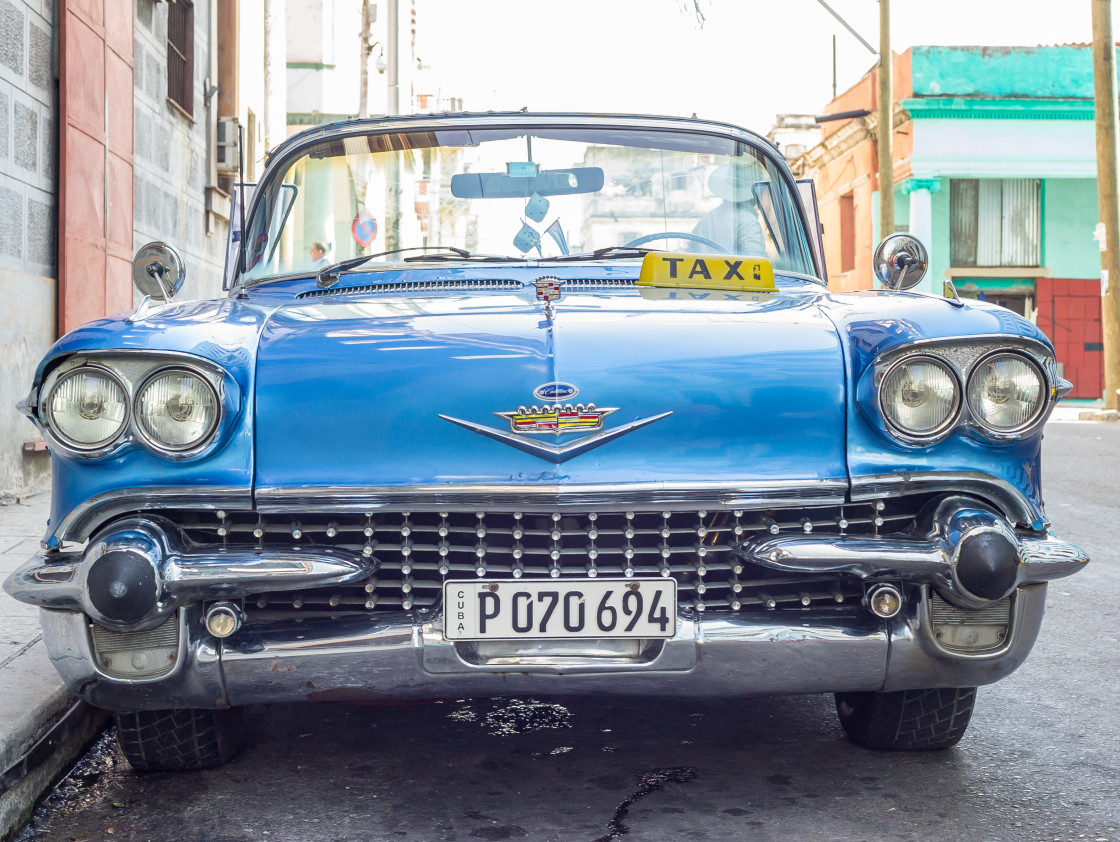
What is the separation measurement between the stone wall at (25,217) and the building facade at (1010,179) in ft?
61.1

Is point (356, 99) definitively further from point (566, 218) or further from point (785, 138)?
point (566, 218)

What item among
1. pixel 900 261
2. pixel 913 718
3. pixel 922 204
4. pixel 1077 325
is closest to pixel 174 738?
pixel 913 718

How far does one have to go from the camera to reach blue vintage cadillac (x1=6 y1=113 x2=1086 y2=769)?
2604 millimetres

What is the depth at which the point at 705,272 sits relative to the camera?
137 inches

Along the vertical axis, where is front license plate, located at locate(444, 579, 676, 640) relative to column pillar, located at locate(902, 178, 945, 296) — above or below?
below

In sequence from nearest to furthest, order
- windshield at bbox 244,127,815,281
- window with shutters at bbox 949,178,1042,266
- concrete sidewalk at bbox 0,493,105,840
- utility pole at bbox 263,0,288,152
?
concrete sidewalk at bbox 0,493,105,840
windshield at bbox 244,127,815,281
utility pole at bbox 263,0,288,152
window with shutters at bbox 949,178,1042,266

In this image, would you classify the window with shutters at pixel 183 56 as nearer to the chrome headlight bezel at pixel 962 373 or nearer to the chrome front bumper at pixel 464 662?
the chrome front bumper at pixel 464 662

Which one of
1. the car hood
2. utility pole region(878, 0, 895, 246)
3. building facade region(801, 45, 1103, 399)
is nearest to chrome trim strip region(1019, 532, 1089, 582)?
the car hood

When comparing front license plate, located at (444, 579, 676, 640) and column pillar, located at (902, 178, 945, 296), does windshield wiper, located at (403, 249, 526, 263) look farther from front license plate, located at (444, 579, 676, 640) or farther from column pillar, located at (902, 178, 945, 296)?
column pillar, located at (902, 178, 945, 296)

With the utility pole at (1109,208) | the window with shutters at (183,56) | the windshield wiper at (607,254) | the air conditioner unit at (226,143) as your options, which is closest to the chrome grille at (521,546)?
the windshield wiper at (607,254)

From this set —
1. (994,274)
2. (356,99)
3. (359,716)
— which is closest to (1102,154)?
(994,274)

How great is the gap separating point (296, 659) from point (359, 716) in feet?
3.63

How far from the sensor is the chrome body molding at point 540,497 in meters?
2.62

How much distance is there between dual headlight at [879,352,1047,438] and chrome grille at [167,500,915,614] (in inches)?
8.1
